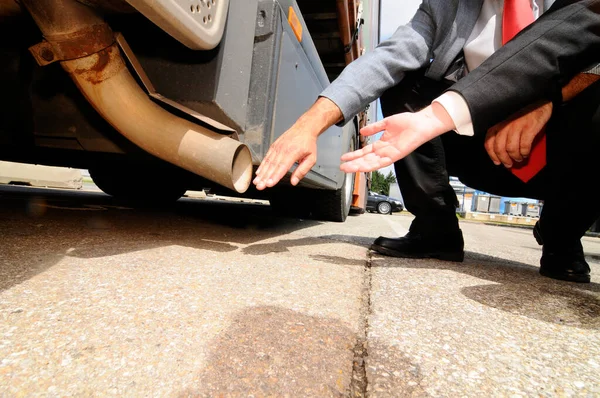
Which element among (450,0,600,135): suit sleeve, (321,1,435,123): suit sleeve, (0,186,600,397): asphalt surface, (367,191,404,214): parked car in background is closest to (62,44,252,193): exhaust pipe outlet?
(0,186,600,397): asphalt surface

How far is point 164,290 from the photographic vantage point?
2.70ft

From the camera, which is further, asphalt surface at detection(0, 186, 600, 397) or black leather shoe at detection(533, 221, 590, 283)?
black leather shoe at detection(533, 221, 590, 283)

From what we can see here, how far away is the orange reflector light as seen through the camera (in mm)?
1367

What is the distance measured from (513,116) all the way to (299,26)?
0.92 m

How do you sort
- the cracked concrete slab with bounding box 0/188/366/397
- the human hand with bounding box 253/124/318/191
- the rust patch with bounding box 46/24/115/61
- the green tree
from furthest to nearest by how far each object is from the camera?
the green tree → the human hand with bounding box 253/124/318/191 → the rust patch with bounding box 46/24/115/61 → the cracked concrete slab with bounding box 0/188/366/397

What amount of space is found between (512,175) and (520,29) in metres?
0.55

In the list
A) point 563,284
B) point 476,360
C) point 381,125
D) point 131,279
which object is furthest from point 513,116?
point 131,279

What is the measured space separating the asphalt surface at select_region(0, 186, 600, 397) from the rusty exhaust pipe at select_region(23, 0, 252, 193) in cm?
31

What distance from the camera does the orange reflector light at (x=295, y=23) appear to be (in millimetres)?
1367

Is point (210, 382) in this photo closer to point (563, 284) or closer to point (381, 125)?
point (381, 125)

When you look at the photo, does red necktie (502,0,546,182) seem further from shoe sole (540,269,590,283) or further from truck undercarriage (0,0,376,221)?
truck undercarriage (0,0,376,221)

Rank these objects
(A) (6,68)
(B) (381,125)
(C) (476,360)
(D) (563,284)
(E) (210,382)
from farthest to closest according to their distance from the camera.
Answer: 1. (D) (563,284)
2. (A) (6,68)
3. (B) (381,125)
4. (C) (476,360)
5. (E) (210,382)

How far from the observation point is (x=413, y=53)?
1.38 m

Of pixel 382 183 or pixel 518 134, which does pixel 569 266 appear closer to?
pixel 518 134
